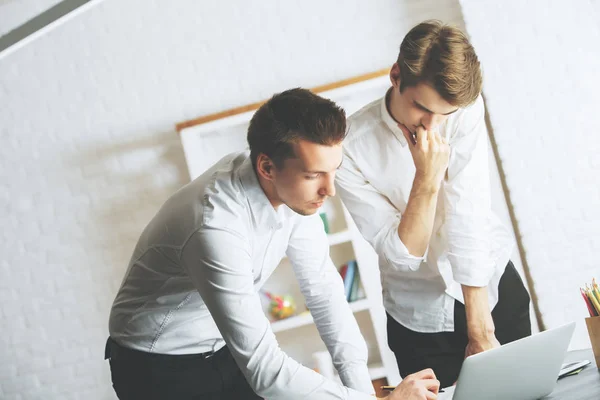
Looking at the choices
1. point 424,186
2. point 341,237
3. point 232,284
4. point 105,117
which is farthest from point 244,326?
point 105,117

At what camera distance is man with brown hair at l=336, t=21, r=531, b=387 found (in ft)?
6.25

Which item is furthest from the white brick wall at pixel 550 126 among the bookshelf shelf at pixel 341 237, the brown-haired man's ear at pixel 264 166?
the brown-haired man's ear at pixel 264 166

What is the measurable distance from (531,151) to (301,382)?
279 cm

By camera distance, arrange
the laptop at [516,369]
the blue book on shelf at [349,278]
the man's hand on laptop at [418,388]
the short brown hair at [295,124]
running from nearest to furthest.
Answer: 1. the laptop at [516,369]
2. the man's hand on laptop at [418,388]
3. the short brown hair at [295,124]
4. the blue book on shelf at [349,278]

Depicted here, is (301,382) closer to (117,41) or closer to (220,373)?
(220,373)

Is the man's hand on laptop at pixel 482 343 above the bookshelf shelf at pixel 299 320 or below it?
above

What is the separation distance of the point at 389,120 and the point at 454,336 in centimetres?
70

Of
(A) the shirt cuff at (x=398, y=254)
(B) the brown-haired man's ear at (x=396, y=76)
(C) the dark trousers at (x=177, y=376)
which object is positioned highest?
(B) the brown-haired man's ear at (x=396, y=76)

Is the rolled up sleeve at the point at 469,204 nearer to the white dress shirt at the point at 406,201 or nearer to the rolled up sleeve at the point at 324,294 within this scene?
the white dress shirt at the point at 406,201

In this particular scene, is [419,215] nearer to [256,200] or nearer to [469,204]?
[469,204]

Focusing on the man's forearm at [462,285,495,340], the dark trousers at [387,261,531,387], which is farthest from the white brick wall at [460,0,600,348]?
the man's forearm at [462,285,495,340]

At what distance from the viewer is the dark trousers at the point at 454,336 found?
2055 mm

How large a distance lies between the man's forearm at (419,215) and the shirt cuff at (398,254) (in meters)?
0.02

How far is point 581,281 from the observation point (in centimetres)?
392
